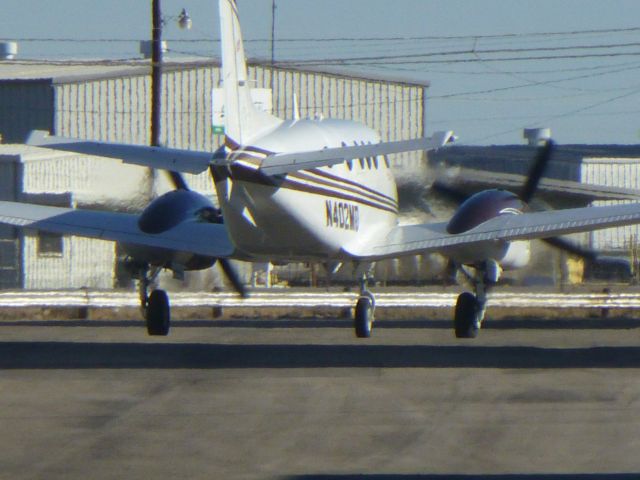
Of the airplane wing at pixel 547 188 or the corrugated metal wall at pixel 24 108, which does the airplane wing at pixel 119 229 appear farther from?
the corrugated metal wall at pixel 24 108

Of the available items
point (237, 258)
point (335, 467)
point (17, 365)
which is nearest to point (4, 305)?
point (237, 258)

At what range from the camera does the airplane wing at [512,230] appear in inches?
835

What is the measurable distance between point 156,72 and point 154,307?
64.4ft

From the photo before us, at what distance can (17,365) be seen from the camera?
1831 centimetres

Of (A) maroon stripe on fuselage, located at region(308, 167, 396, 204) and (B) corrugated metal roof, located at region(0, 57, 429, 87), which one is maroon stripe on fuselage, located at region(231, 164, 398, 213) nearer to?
(A) maroon stripe on fuselage, located at region(308, 167, 396, 204)

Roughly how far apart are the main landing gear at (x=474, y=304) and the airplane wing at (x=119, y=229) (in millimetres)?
4542

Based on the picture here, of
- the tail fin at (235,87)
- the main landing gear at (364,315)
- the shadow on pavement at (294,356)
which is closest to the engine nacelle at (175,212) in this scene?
the shadow on pavement at (294,356)

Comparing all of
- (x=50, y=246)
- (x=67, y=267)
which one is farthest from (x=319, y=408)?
(x=50, y=246)

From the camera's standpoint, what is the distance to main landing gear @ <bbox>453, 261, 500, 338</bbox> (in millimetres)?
23000

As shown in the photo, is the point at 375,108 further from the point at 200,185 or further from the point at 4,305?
the point at 4,305

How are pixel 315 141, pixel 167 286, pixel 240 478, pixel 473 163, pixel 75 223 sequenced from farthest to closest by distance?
pixel 473 163, pixel 167 286, pixel 75 223, pixel 315 141, pixel 240 478

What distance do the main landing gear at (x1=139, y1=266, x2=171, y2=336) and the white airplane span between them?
23mm

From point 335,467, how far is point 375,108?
53500 mm

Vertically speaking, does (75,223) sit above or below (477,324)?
above
